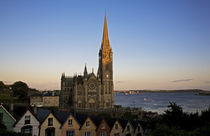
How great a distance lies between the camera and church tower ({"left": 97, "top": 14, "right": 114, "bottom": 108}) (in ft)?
316

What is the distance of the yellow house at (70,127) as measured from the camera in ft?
95.0

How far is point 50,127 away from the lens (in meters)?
28.3

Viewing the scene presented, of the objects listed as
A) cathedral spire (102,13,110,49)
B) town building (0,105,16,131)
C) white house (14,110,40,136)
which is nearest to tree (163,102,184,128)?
white house (14,110,40,136)

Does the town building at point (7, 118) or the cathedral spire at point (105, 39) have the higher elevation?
the cathedral spire at point (105, 39)

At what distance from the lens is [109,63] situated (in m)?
102

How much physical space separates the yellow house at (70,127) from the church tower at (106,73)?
65583 millimetres

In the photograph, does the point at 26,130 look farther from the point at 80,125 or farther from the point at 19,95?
the point at 19,95

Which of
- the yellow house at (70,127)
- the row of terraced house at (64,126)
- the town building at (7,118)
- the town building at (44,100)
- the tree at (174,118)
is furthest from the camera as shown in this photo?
the town building at (44,100)

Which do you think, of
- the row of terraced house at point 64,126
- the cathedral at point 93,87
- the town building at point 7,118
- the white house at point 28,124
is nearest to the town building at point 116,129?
the row of terraced house at point 64,126

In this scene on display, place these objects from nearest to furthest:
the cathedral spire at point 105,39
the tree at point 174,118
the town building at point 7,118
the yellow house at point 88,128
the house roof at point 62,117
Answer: the tree at point 174,118 → the town building at point 7,118 → the yellow house at point 88,128 → the house roof at point 62,117 → the cathedral spire at point 105,39

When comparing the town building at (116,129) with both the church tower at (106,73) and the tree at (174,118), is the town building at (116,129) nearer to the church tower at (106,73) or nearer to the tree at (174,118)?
the tree at (174,118)

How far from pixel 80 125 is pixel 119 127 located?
6.99 m

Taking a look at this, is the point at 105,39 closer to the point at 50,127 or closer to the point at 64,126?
the point at 64,126

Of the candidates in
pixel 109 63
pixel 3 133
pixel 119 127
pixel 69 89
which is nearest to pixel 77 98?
pixel 69 89
